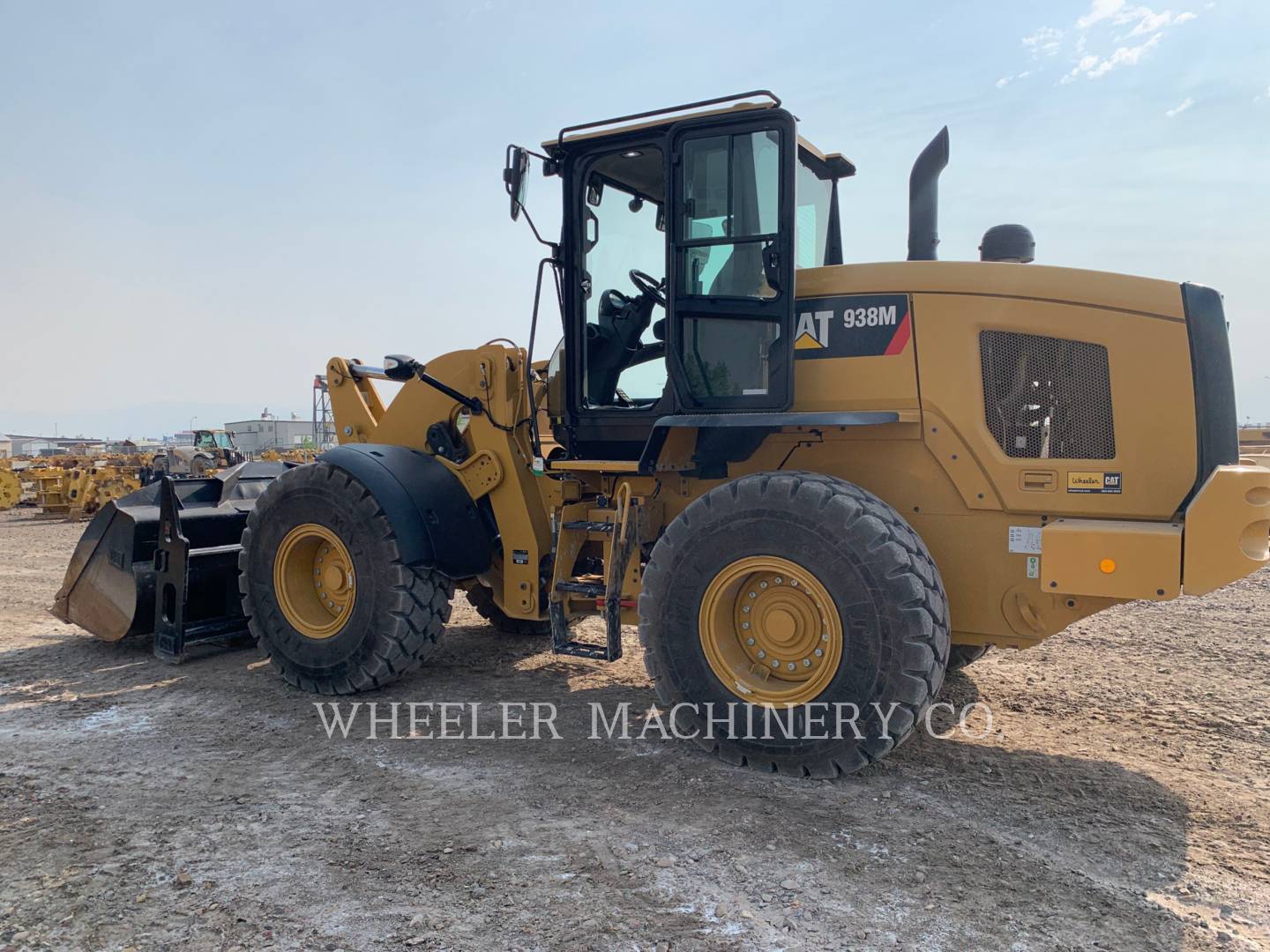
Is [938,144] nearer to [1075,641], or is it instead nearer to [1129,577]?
[1129,577]

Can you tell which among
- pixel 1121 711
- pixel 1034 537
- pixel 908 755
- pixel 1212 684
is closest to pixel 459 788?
pixel 908 755

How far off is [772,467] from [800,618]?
85cm

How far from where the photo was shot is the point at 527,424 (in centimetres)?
513

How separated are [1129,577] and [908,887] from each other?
149 cm

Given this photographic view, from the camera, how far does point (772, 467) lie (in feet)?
14.4

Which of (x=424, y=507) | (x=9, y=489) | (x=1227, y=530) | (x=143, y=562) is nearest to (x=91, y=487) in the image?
(x=9, y=489)

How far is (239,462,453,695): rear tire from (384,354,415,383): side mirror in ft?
2.04

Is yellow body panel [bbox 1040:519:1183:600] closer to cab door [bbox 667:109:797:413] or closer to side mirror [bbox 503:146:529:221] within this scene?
cab door [bbox 667:109:797:413]

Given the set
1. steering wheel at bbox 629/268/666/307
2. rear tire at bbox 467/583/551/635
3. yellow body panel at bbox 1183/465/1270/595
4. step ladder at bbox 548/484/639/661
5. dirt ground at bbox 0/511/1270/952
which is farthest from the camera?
rear tire at bbox 467/583/551/635

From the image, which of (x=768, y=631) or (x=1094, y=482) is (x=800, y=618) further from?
(x=1094, y=482)

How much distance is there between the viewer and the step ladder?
446cm

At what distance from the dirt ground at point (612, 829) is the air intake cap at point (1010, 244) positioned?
2278mm

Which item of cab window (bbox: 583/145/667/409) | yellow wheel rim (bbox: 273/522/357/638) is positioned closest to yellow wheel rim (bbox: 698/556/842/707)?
cab window (bbox: 583/145/667/409)

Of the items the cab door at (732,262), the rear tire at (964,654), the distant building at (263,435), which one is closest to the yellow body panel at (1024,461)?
the cab door at (732,262)
